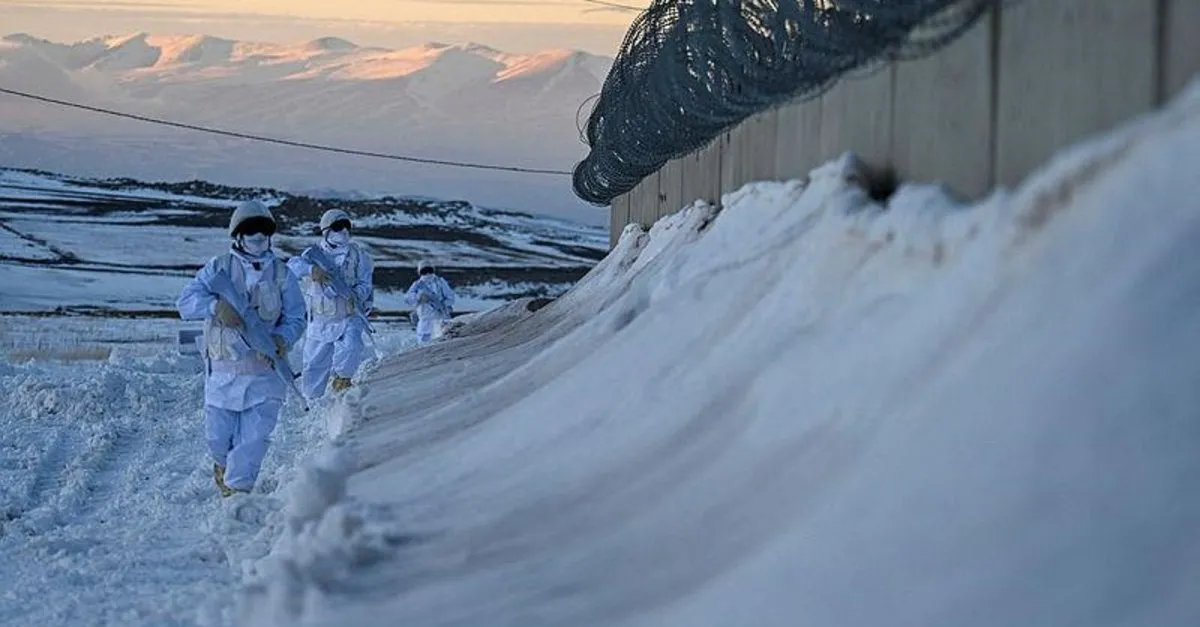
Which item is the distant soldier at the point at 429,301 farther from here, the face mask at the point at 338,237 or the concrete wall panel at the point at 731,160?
the concrete wall panel at the point at 731,160

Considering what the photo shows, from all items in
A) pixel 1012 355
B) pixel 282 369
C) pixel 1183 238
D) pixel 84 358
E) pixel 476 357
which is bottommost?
Result: pixel 84 358

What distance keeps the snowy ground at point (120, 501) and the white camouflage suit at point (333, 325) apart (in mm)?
1255

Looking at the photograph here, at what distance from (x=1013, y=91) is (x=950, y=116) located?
1.30ft

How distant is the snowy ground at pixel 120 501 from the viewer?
6.01 metres

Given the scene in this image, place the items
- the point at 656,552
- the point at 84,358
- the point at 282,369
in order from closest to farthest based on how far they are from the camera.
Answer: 1. the point at 656,552
2. the point at 282,369
3. the point at 84,358

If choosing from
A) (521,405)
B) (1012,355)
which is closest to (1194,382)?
(1012,355)

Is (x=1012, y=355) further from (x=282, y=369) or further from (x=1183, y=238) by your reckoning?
(x=282, y=369)

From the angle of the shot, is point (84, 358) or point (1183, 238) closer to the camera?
point (1183, 238)

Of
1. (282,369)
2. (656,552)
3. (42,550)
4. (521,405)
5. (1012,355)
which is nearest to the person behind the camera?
(1012,355)

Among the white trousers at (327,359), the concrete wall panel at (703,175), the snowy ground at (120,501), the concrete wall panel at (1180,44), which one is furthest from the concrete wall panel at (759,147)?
the white trousers at (327,359)

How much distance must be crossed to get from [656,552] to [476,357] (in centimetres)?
531

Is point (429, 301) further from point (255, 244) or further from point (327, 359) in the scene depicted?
point (255, 244)

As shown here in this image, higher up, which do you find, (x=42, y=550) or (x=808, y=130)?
(x=808, y=130)

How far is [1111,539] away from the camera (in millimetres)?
1964
